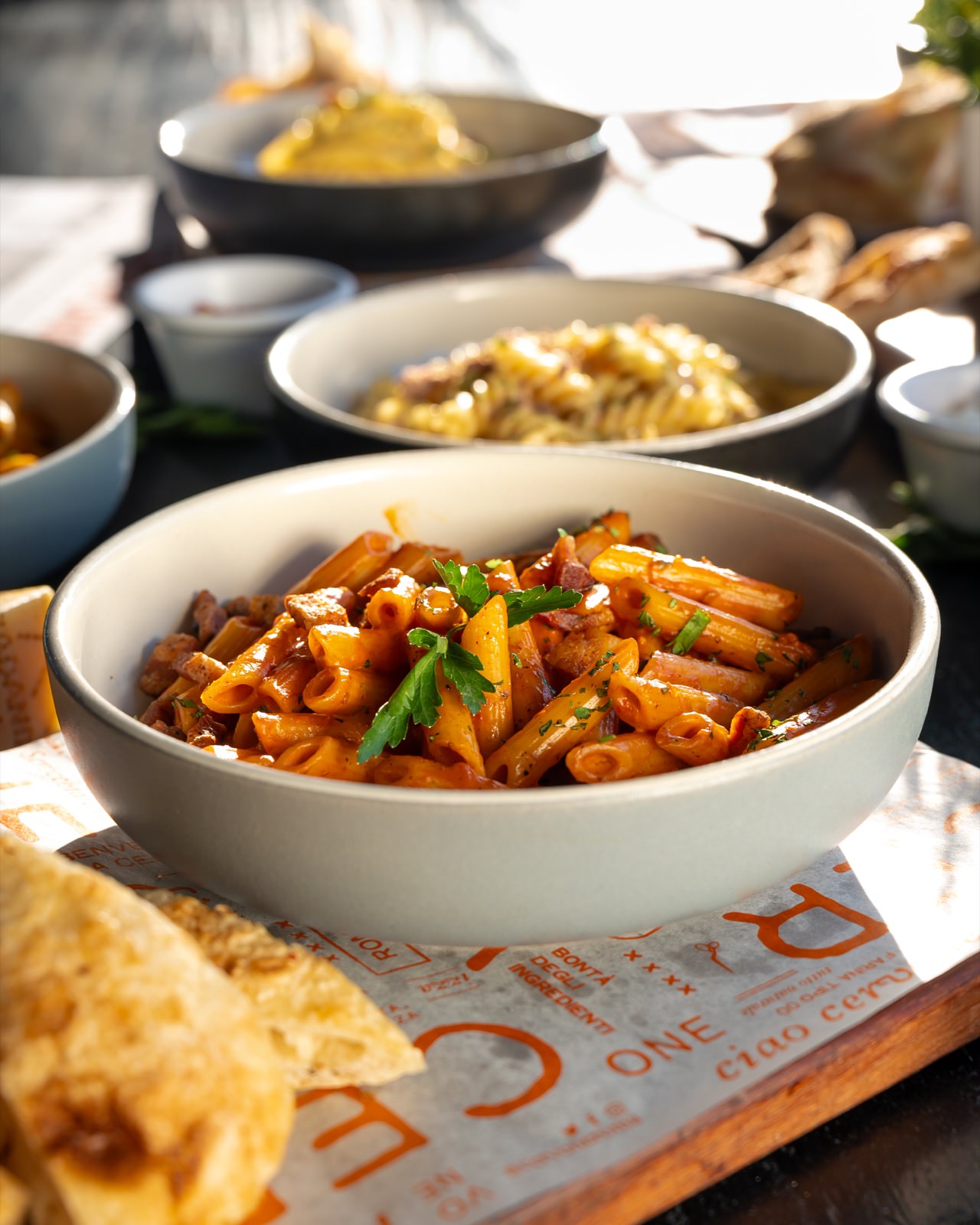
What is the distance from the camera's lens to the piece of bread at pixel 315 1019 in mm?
884

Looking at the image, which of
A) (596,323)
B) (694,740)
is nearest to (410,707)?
(694,740)

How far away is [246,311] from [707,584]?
153 centimetres

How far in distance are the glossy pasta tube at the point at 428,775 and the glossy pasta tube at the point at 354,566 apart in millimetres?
311

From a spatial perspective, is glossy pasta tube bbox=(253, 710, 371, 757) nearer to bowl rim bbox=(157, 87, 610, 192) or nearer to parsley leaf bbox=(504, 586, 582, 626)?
parsley leaf bbox=(504, 586, 582, 626)

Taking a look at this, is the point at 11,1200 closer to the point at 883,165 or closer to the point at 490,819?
the point at 490,819

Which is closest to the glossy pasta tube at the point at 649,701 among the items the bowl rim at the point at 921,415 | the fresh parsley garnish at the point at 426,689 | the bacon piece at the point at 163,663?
the fresh parsley garnish at the point at 426,689

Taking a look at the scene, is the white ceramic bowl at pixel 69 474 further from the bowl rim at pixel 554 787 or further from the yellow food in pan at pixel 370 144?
the yellow food in pan at pixel 370 144

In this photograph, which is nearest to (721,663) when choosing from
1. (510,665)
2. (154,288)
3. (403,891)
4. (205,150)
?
(510,665)

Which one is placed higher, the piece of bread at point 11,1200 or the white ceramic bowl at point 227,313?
the piece of bread at point 11,1200

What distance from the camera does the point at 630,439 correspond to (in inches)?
73.2

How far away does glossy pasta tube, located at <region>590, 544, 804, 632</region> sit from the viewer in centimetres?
133

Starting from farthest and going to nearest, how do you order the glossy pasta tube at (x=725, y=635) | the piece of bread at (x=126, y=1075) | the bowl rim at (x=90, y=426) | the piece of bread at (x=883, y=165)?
1. the piece of bread at (x=883, y=165)
2. the bowl rim at (x=90, y=426)
3. the glossy pasta tube at (x=725, y=635)
4. the piece of bread at (x=126, y=1075)

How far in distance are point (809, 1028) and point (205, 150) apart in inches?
115

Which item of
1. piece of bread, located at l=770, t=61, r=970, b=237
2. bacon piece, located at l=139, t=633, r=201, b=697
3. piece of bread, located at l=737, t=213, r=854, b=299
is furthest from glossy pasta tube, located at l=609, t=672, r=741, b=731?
piece of bread, located at l=770, t=61, r=970, b=237
